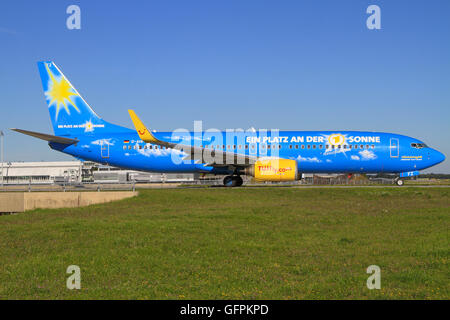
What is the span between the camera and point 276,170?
1236 inches

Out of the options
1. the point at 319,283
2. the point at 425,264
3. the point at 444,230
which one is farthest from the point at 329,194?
the point at 319,283

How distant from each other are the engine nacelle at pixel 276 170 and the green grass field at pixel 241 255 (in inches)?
367

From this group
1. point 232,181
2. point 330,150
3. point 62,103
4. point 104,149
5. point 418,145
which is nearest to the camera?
point 330,150

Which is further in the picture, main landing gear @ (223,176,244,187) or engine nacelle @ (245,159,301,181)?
main landing gear @ (223,176,244,187)

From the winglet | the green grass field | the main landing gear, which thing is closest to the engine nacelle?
the main landing gear

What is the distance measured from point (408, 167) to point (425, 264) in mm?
25783

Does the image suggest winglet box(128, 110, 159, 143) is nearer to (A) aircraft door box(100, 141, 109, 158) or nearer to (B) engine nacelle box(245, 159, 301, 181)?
(A) aircraft door box(100, 141, 109, 158)

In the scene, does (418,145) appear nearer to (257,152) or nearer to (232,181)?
(257,152)

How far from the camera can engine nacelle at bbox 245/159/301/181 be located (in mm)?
31391

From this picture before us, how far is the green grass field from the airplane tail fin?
16434mm

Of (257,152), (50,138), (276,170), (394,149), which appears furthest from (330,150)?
(50,138)

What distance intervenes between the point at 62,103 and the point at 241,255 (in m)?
30.6

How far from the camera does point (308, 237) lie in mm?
14336
